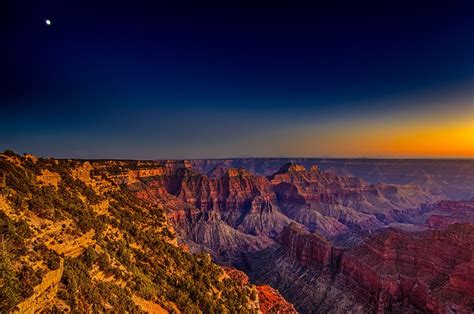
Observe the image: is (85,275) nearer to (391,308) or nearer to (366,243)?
(391,308)

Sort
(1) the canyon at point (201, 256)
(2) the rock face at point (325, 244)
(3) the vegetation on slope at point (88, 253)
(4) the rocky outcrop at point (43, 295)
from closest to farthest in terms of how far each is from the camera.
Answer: (4) the rocky outcrop at point (43, 295) < (3) the vegetation on slope at point (88, 253) < (1) the canyon at point (201, 256) < (2) the rock face at point (325, 244)

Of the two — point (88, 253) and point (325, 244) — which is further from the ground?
point (88, 253)

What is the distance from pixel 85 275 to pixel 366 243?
62944mm

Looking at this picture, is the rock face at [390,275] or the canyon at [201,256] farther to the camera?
the rock face at [390,275]

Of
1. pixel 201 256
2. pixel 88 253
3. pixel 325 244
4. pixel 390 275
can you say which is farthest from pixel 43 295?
pixel 325 244

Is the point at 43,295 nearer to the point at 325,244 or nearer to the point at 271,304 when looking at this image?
the point at 271,304

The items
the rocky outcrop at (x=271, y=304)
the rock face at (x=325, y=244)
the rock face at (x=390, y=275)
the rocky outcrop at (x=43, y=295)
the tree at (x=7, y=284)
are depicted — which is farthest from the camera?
the rock face at (x=325, y=244)

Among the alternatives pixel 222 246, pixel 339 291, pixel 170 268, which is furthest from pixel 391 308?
pixel 222 246

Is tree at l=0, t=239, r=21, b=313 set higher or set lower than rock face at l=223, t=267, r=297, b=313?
higher

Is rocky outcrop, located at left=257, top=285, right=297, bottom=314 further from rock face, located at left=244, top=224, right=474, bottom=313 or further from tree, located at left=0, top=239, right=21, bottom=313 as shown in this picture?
tree, located at left=0, top=239, right=21, bottom=313

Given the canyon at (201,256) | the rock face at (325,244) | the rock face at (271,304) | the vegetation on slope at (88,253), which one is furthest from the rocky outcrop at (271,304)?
the rock face at (325,244)

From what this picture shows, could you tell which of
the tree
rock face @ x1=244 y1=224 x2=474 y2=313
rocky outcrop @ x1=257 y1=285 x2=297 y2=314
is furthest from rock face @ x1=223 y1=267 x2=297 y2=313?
the tree

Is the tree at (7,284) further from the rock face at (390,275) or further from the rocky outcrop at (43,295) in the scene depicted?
the rock face at (390,275)

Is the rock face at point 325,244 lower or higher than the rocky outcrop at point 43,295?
lower
